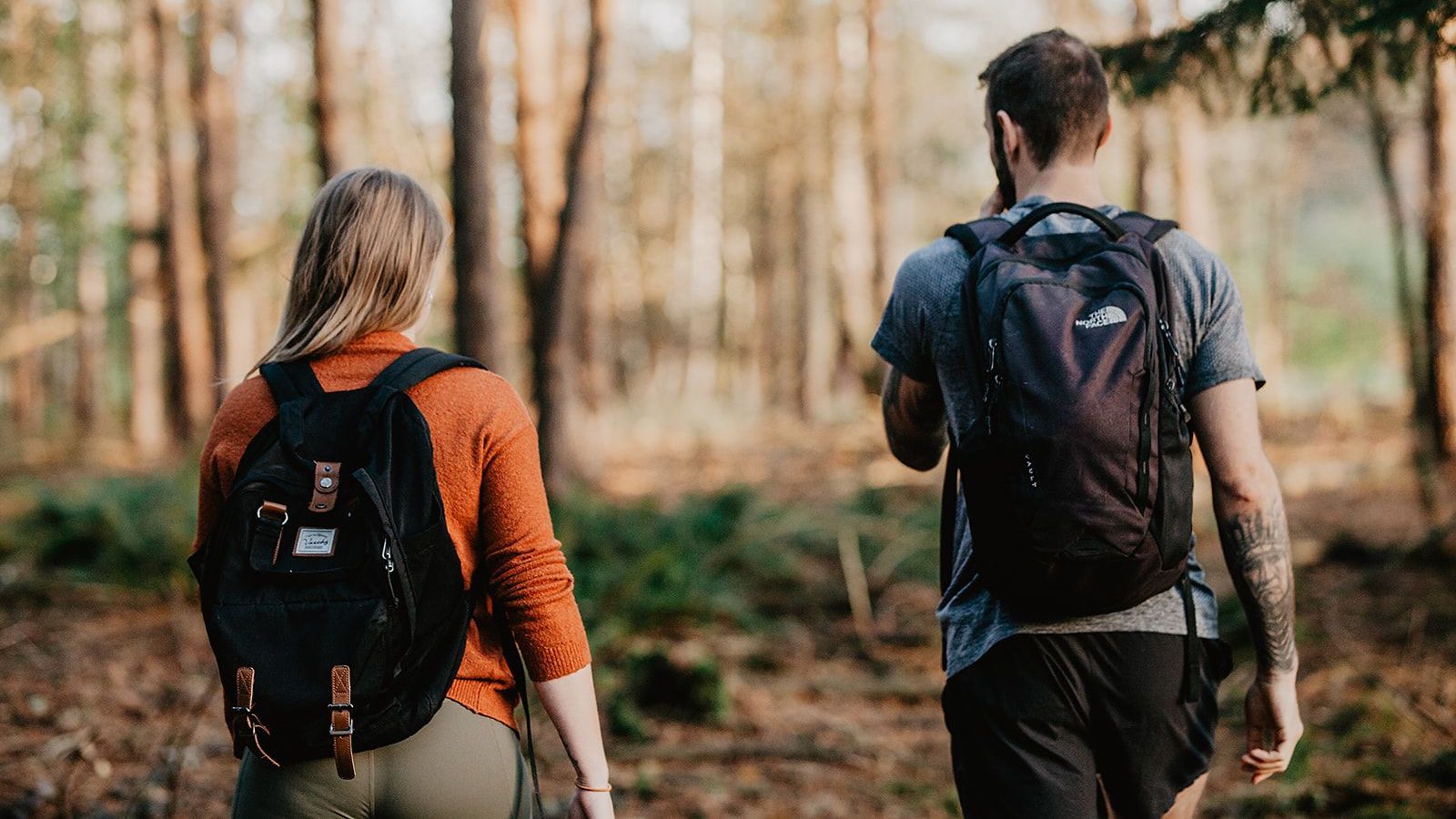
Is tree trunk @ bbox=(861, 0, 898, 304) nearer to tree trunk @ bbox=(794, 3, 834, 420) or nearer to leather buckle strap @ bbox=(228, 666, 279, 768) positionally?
tree trunk @ bbox=(794, 3, 834, 420)

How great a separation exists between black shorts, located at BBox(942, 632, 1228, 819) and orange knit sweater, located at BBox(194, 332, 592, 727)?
2.61ft

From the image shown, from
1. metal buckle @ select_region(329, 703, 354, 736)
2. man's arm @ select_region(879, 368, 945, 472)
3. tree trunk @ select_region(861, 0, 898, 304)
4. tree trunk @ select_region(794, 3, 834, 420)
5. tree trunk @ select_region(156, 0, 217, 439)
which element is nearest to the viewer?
metal buckle @ select_region(329, 703, 354, 736)

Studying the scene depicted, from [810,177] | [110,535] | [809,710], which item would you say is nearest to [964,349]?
[809,710]

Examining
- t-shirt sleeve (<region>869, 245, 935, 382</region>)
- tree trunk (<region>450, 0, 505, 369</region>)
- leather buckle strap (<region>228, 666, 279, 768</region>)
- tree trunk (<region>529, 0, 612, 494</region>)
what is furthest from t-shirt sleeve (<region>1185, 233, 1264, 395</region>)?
tree trunk (<region>529, 0, 612, 494</region>)

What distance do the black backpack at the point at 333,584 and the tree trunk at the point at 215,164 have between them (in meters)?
12.4

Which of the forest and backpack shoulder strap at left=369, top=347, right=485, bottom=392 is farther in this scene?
the forest

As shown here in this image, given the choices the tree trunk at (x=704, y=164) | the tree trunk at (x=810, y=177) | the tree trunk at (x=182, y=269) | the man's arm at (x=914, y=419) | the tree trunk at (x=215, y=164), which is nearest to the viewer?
the man's arm at (x=914, y=419)

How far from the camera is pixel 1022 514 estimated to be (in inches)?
75.6

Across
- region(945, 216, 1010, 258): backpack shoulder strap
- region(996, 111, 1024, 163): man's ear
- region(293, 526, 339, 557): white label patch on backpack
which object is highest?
region(996, 111, 1024, 163): man's ear

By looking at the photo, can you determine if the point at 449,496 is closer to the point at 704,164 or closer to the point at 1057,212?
the point at 1057,212

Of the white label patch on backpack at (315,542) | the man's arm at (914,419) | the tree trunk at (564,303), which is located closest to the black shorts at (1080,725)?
the man's arm at (914,419)

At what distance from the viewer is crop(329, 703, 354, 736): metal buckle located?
177 centimetres

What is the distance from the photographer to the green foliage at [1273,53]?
3715 millimetres

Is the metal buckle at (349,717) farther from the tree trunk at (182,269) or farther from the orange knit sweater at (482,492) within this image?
the tree trunk at (182,269)
